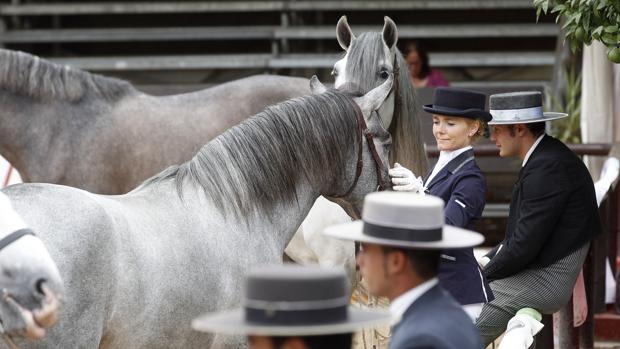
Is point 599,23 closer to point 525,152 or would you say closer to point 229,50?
point 525,152

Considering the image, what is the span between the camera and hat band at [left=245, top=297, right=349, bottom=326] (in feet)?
7.22

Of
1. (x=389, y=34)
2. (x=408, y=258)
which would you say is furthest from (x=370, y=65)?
(x=408, y=258)

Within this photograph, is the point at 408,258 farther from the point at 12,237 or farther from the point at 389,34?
the point at 389,34

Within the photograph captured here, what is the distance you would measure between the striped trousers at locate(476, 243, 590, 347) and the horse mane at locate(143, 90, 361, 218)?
102cm

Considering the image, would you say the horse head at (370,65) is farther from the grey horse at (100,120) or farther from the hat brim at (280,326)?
the hat brim at (280,326)

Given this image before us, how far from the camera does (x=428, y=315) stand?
8.42ft

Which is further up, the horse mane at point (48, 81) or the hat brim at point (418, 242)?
the hat brim at point (418, 242)

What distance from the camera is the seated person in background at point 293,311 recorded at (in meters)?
2.20

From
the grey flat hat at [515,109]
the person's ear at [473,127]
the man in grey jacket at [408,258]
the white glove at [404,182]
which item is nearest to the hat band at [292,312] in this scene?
the man in grey jacket at [408,258]

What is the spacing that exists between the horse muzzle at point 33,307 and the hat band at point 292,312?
1048mm

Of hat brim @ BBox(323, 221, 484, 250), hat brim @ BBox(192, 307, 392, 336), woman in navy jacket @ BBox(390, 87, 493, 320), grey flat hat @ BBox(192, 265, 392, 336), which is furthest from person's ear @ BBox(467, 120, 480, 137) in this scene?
grey flat hat @ BBox(192, 265, 392, 336)

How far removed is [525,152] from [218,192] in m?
1.61

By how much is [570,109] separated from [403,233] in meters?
7.40

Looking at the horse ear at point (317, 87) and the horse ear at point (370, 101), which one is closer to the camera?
the horse ear at point (370, 101)
